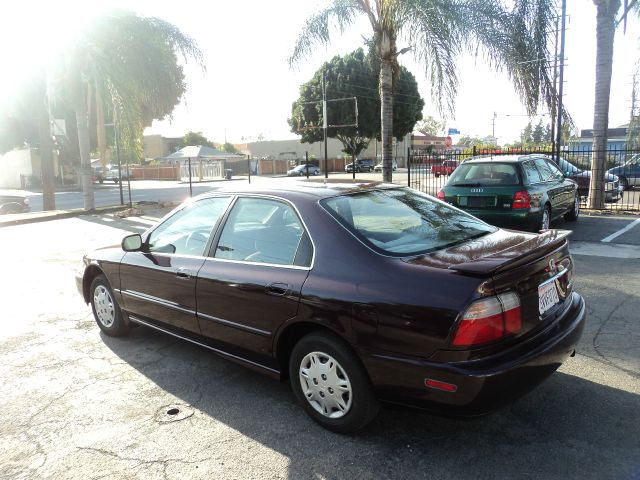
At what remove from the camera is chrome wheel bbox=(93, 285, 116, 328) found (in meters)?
4.81

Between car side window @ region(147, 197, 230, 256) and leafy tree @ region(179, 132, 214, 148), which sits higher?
leafy tree @ region(179, 132, 214, 148)

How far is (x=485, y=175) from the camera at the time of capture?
9000 millimetres

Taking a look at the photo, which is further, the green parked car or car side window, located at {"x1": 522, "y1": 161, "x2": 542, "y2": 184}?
car side window, located at {"x1": 522, "y1": 161, "x2": 542, "y2": 184}

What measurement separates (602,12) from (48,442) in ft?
46.0

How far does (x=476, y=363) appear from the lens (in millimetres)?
2570

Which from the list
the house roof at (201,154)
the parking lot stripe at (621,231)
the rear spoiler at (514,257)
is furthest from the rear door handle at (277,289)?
the house roof at (201,154)

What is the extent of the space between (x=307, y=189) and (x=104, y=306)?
251cm

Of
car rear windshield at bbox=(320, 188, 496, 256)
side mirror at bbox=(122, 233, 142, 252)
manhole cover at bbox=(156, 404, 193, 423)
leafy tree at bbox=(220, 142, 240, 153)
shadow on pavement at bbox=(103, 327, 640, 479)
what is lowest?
manhole cover at bbox=(156, 404, 193, 423)

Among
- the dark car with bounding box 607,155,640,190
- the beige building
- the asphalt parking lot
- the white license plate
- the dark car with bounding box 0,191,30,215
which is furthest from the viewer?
the beige building

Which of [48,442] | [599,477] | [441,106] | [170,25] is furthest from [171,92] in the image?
[599,477]

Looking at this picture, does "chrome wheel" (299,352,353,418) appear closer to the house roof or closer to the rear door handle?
the rear door handle

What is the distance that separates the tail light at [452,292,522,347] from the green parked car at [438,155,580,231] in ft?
20.3

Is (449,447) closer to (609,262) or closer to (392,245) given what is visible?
(392,245)

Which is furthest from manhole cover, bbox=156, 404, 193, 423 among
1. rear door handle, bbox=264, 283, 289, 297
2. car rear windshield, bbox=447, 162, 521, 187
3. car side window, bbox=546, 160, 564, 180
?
car side window, bbox=546, 160, 564, 180
